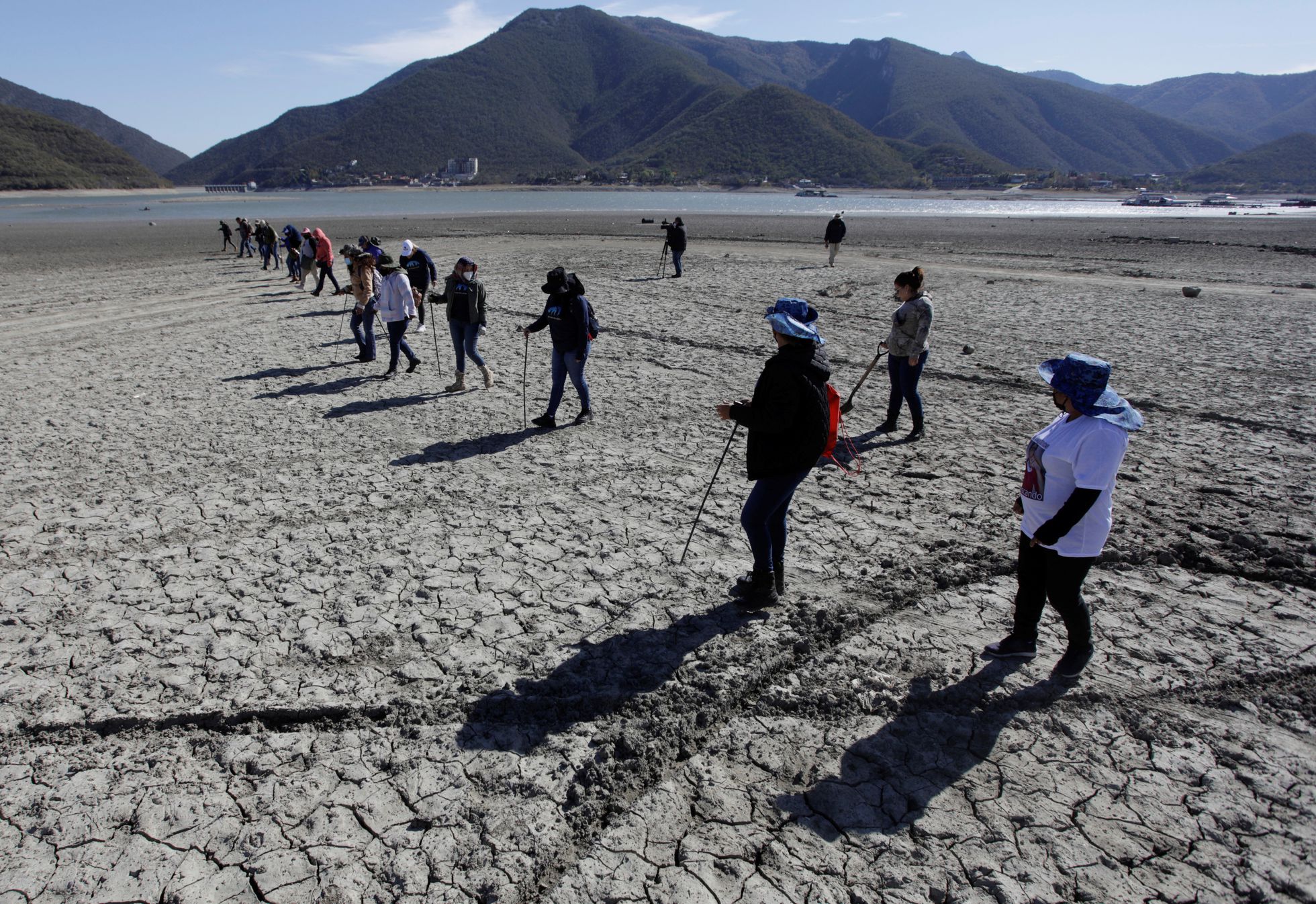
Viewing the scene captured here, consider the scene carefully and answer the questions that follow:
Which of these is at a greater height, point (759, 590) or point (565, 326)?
point (565, 326)

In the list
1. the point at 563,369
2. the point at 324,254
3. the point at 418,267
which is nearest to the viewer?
the point at 563,369

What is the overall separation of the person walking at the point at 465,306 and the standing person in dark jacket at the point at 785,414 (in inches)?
222

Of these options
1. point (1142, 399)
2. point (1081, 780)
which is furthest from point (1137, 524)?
point (1142, 399)

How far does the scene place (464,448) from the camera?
783 cm

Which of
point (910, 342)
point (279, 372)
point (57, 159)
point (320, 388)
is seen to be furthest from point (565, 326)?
point (57, 159)

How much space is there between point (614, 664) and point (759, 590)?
3.71ft

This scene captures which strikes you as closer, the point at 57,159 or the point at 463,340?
the point at 463,340

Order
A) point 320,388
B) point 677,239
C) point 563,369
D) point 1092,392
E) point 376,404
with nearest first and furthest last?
point 1092,392 → point 563,369 → point 376,404 → point 320,388 → point 677,239

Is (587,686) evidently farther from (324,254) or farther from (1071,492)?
(324,254)

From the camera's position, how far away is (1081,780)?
3422 millimetres

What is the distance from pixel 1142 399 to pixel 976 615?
6392mm

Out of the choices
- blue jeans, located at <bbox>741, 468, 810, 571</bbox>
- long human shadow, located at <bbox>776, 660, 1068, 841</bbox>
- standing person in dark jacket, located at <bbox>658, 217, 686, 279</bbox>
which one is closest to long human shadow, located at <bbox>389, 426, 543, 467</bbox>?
blue jeans, located at <bbox>741, 468, 810, 571</bbox>

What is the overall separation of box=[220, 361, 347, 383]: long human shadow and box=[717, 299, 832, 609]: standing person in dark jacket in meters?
8.87

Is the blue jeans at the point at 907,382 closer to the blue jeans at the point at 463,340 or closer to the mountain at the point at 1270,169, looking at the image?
the blue jeans at the point at 463,340
